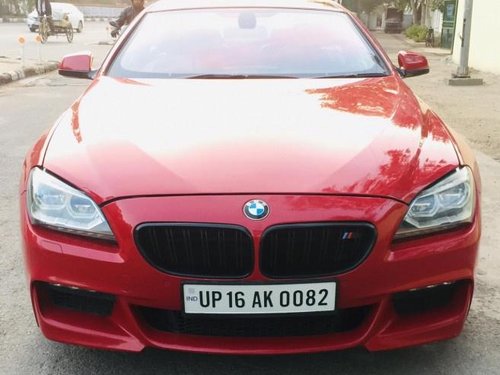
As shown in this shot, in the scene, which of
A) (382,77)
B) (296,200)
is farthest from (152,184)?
(382,77)

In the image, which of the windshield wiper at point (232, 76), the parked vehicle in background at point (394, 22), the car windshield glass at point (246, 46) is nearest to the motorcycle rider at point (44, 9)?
the parked vehicle in background at point (394, 22)

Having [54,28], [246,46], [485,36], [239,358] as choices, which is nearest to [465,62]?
[485,36]

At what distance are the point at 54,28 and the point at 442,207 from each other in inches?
1022

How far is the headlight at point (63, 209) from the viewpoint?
2264 millimetres

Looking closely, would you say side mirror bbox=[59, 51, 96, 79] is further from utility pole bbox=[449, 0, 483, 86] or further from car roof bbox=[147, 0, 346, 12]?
utility pole bbox=[449, 0, 483, 86]

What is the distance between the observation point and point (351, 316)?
92.9 inches

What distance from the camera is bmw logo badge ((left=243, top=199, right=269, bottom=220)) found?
7.16 ft

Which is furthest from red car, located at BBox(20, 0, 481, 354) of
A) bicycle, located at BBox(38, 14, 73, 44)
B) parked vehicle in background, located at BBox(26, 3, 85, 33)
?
parked vehicle in background, located at BBox(26, 3, 85, 33)

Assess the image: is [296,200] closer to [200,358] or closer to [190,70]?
[200,358]

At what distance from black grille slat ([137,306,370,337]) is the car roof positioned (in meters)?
2.38

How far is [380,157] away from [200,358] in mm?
1063

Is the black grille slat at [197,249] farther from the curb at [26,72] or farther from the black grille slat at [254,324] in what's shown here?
the curb at [26,72]

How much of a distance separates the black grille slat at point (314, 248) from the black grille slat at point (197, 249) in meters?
0.08

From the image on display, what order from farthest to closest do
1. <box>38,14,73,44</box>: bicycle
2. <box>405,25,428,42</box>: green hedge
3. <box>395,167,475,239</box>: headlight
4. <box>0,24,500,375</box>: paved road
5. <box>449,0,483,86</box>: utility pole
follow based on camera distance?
<box>405,25,428,42</box>: green hedge
<box>38,14,73,44</box>: bicycle
<box>449,0,483,86</box>: utility pole
<box>0,24,500,375</box>: paved road
<box>395,167,475,239</box>: headlight
